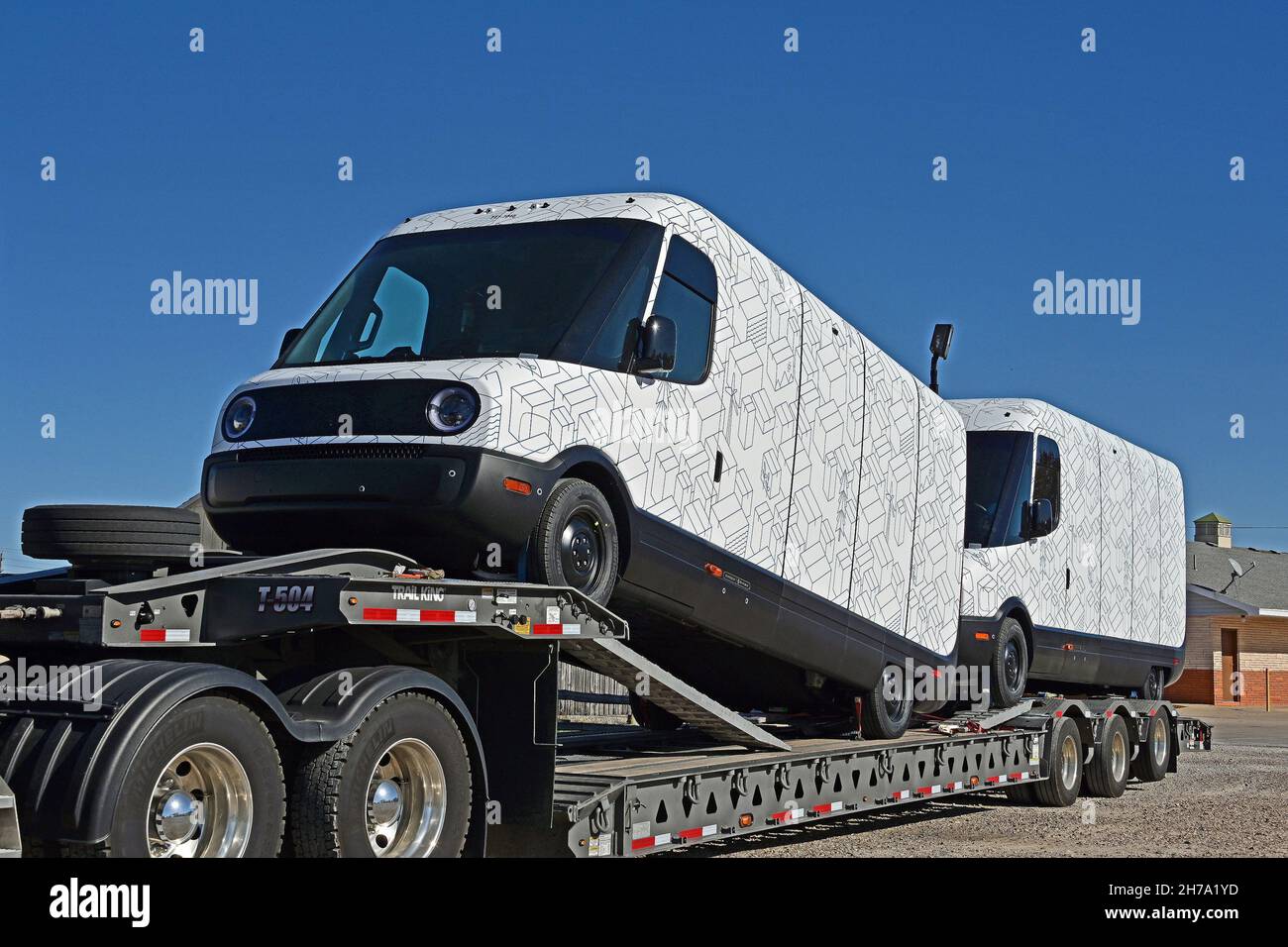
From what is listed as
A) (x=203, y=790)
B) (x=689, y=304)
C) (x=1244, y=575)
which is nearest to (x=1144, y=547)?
(x=689, y=304)

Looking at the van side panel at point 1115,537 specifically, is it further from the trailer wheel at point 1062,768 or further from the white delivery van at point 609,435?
A: the white delivery van at point 609,435

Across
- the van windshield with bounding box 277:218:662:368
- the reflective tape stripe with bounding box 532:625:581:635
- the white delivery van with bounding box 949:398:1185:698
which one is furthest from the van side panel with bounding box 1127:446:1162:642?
the reflective tape stripe with bounding box 532:625:581:635

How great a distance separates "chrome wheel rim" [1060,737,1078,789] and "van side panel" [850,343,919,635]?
12.3 feet

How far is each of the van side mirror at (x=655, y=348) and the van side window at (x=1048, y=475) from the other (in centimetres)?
823

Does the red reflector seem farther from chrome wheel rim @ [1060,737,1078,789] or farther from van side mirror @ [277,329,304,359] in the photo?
chrome wheel rim @ [1060,737,1078,789]

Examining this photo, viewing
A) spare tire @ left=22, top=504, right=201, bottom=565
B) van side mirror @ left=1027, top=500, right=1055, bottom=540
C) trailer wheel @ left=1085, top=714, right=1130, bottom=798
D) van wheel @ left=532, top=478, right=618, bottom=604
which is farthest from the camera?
trailer wheel @ left=1085, top=714, right=1130, bottom=798

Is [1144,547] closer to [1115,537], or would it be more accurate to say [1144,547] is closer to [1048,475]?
[1115,537]

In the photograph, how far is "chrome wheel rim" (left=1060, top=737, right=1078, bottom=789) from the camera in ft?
47.8

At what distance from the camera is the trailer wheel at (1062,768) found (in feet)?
47.0

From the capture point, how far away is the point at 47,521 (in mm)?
6055

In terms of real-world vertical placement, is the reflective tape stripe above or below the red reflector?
below
